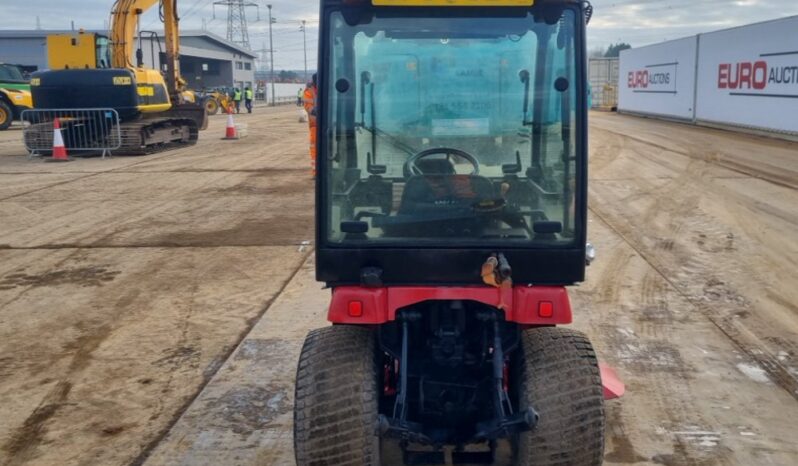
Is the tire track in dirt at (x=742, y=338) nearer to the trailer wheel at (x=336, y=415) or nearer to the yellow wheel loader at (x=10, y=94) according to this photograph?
the trailer wheel at (x=336, y=415)

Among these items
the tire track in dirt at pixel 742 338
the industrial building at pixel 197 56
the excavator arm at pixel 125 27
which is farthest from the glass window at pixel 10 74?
the tire track in dirt at pixel 742 338

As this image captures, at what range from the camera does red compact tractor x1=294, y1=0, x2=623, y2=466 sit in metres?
3.55

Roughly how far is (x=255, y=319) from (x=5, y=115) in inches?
1050

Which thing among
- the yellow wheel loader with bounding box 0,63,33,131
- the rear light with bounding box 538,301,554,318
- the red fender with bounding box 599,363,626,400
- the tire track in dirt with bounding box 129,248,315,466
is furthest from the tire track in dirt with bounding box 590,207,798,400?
the yellow wheel loader with bounding box 0,63,33,131

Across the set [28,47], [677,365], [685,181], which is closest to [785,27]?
[685,181]

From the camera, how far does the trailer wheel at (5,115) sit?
2969cm

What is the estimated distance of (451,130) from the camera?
12.6 feet

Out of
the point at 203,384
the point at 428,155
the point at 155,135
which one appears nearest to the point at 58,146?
the point at 155,135

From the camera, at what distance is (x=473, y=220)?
12.3 ft

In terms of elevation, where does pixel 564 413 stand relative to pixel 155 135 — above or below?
below

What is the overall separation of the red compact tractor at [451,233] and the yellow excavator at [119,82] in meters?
17.4

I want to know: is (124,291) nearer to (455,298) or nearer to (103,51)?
(455,298)

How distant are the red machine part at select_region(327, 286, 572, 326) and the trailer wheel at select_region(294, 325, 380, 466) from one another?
223 millimetres

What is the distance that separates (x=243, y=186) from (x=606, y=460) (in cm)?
1131
